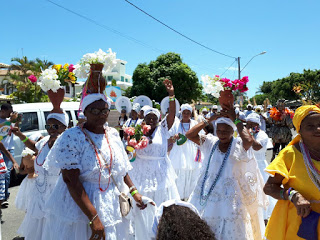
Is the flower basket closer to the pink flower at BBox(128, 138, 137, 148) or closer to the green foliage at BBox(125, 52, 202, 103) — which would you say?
the pink flower at BBox(128, 138, 137, 148)

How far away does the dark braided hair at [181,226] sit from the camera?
5.41ft

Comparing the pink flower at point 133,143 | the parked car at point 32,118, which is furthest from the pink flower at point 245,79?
the parked car at point 32,118

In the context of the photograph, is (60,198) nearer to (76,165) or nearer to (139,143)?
(76,165)

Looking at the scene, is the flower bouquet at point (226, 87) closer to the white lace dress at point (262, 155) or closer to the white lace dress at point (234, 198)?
the white lace dress at point (234, 198)

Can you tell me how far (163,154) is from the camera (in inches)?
205

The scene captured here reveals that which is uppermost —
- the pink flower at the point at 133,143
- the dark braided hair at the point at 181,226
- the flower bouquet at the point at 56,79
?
the flower bouquet at the point at 56,79

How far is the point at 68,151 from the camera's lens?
103 inches

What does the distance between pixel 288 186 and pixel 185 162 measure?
500 cm

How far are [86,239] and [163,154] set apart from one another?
267 cm

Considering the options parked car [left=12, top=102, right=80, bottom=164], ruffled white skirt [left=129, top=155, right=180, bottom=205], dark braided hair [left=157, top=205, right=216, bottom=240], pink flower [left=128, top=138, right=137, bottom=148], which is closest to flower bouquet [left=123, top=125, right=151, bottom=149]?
pink flower [left=128, top=138, right=137, bottom=148]

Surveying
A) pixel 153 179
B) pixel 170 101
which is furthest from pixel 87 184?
pixel 170 101

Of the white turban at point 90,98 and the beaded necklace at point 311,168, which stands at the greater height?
the white turban at point 90,98

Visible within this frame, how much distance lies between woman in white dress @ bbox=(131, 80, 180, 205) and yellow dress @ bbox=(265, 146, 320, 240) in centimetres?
244

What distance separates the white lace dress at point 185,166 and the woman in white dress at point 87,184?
180 inches
